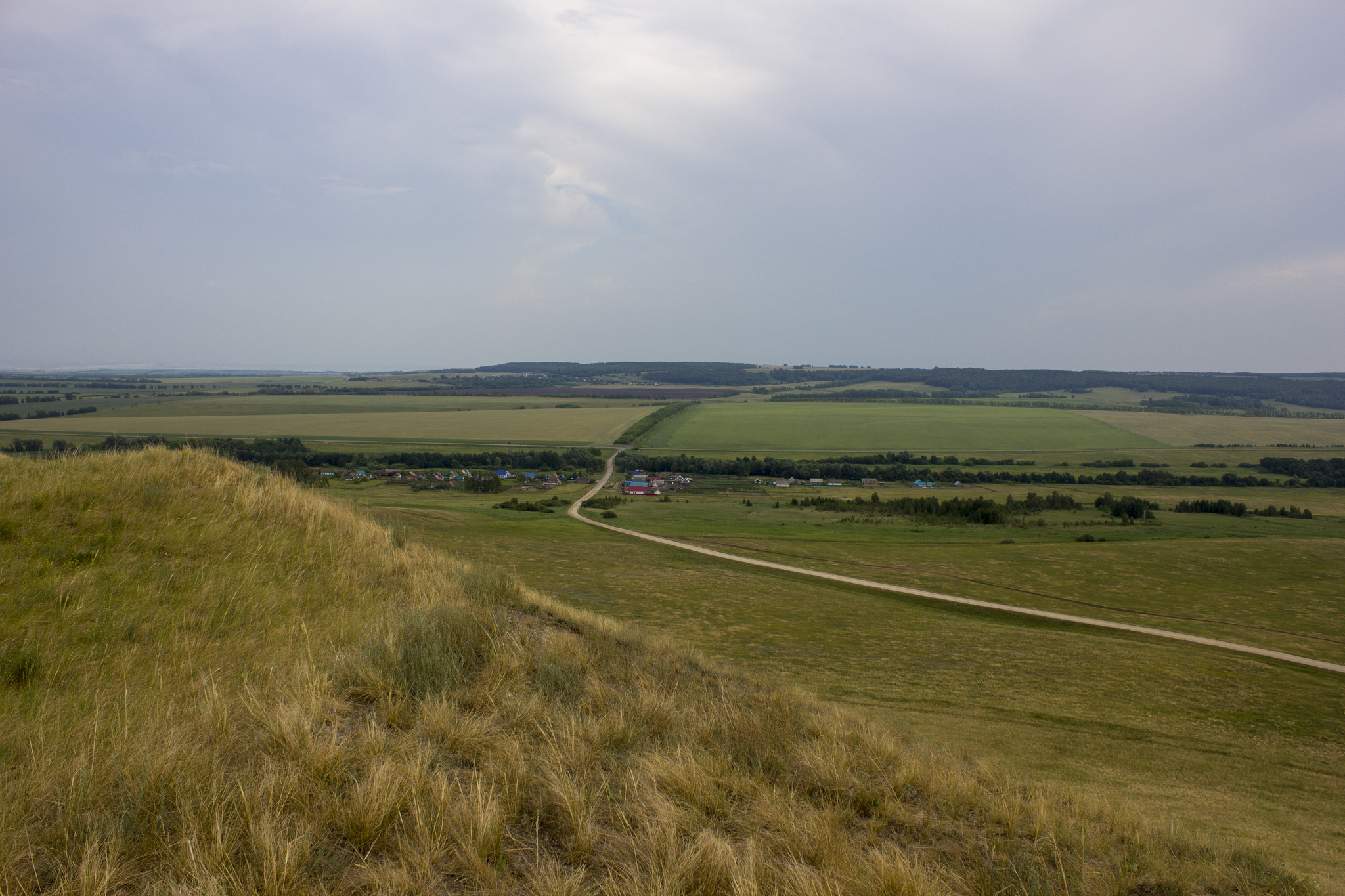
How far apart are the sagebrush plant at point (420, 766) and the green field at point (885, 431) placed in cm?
7762

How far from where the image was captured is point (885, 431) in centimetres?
10175

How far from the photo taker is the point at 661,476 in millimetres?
67188

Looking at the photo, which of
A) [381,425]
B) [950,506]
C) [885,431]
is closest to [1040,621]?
[950,506]

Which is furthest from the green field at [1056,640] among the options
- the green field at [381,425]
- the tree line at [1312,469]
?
the green field at [381,425]

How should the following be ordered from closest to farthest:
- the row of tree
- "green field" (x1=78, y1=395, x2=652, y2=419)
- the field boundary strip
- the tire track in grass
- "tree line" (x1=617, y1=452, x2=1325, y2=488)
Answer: the field boundary strip, the tire track in grass, "tree line" (x1=617, y1=452, x2=1325, y2=488), the row of tree, "green field" (x1=78, y1=395, x2=652, y2=419)

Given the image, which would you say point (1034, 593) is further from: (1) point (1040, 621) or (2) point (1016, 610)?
(1) point (1040, 621)

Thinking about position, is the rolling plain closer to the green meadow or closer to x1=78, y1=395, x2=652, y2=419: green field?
the green meadow

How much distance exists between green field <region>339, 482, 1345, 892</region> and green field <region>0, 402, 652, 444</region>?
55719 millimetres

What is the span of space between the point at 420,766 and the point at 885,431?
104763 millimetres

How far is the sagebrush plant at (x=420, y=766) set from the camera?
10.8 ft

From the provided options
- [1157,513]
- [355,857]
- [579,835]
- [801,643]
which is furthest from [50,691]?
[1157,513]

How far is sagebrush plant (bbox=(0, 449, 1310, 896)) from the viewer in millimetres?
3299

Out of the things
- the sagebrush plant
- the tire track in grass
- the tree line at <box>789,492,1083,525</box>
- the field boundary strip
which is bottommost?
the tree line at <box>789,492,1083,525</box>

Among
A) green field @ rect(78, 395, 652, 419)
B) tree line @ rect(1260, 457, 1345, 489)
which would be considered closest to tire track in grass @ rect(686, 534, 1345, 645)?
tree line @ rect(1260, 457, 1345, 489)
